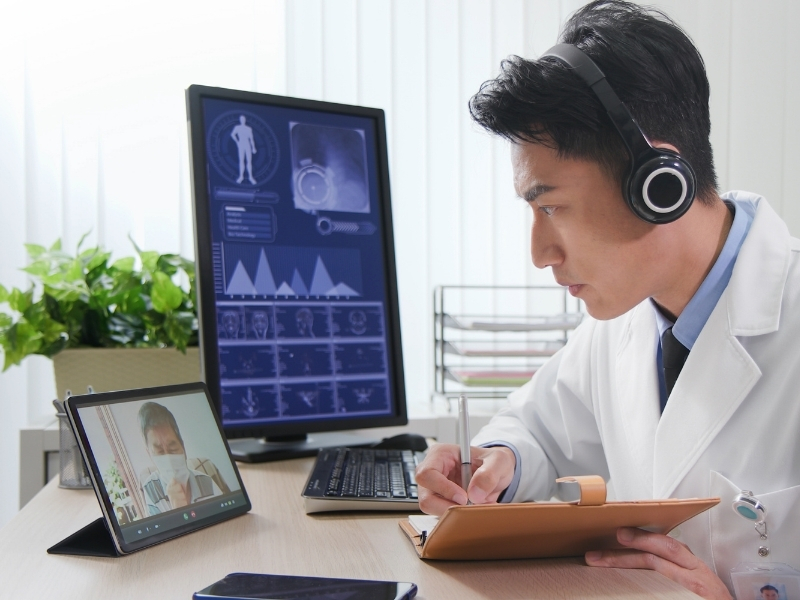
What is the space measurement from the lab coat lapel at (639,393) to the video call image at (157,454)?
56 cm

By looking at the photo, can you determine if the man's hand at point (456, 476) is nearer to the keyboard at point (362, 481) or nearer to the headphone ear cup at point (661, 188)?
the keyboard at point (362, 481)

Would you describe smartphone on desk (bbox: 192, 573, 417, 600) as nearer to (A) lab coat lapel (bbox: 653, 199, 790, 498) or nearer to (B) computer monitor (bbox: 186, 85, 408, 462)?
(A) lab coat lapel (bbox: 653, 199, 790, 498)

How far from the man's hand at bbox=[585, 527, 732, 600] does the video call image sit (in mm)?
447

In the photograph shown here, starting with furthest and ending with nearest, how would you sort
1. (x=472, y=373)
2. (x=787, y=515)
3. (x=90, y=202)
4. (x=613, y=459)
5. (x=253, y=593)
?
(x=90, y=202), (x=472, y=373), (x=613, y=459), (x=787, y=515), (x=253, y=593)

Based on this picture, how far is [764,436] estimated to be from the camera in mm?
915

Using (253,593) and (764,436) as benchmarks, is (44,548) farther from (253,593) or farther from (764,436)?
(764,436)

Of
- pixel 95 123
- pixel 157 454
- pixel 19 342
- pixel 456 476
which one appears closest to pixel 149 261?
pixel 19 342

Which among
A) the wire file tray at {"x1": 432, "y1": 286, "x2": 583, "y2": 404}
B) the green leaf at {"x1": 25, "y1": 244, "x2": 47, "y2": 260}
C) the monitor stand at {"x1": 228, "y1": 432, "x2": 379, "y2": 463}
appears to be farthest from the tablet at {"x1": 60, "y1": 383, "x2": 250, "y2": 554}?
the wire file tray at {"x1": 432, "y1": 286, "x2": 583, "y2": 404}

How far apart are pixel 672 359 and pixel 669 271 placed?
0.46 ft

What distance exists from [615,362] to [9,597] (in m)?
0.88

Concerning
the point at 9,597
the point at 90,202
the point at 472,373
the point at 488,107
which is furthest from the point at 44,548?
the point at 90,202

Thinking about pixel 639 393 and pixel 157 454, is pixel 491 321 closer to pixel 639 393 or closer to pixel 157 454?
pixel 639 393

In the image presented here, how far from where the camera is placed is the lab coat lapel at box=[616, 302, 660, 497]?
1.04 metres

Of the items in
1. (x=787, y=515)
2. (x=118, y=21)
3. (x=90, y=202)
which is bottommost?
(x=787, y=515)
